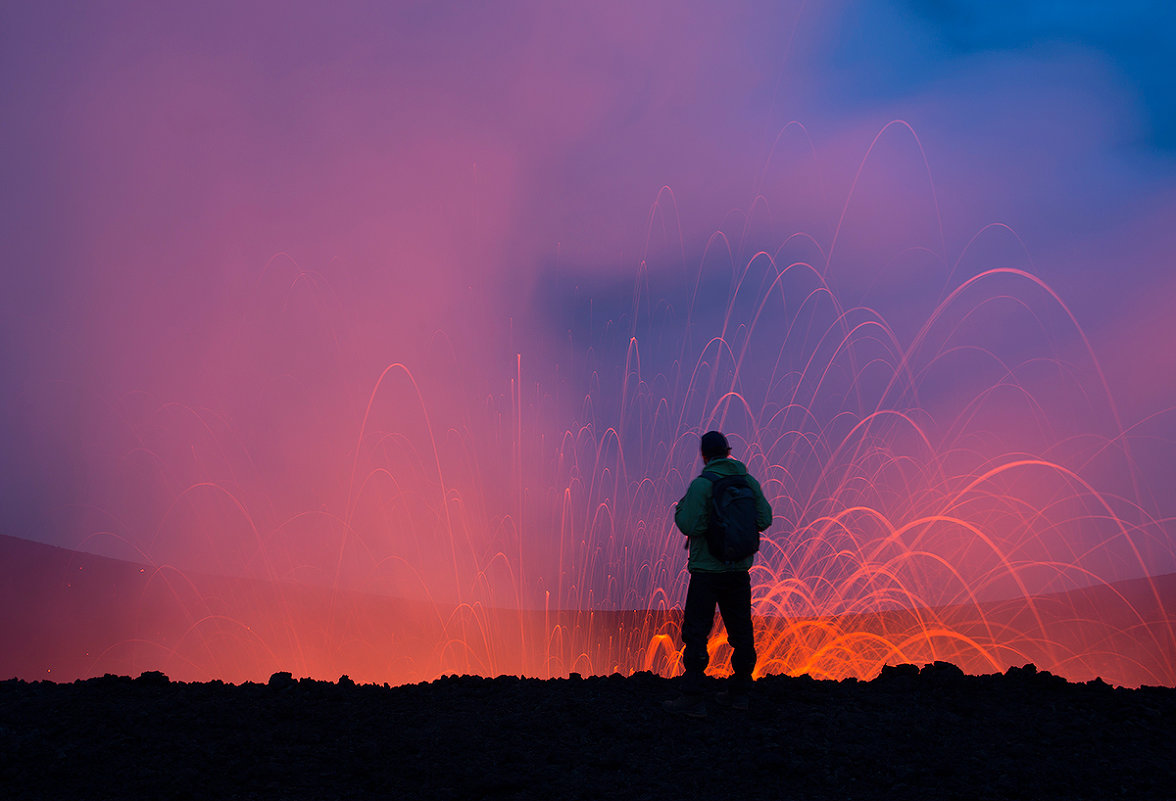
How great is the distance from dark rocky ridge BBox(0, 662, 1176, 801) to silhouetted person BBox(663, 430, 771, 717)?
49 centimetres

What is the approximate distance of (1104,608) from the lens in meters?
93.9

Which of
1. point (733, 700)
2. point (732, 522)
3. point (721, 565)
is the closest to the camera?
point (733, 700)

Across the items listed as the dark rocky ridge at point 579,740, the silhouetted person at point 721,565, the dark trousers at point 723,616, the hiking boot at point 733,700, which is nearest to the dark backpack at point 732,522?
the silhouetted person at point 721,565

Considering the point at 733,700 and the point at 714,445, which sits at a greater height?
the point at 714,445

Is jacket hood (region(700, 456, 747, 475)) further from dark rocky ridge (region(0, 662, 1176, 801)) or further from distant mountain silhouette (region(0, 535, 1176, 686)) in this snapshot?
distant mountain silhouette (region(0, 535, 1176, 686))

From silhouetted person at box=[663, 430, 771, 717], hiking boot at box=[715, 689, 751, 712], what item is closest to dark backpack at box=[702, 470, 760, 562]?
silhouetted person at box=[663, 430, 771, 717]

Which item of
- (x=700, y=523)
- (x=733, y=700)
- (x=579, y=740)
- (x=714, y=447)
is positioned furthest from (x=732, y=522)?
(x=579, y=740)

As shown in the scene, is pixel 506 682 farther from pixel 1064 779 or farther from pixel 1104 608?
pixel 1104 608

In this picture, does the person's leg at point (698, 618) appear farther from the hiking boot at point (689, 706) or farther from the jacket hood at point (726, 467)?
the jacket hood at point (726, 467)

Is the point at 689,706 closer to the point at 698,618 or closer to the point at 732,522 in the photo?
the point at 698,618

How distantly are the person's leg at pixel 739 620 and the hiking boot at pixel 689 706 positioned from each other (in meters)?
0.75

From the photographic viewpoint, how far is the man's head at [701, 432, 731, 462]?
29.6 feet

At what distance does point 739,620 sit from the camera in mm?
8922

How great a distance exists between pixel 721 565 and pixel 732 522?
1.85 feet
